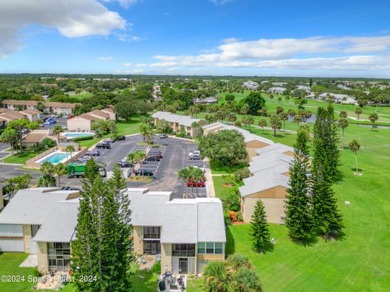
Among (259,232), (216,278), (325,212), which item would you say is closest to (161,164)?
(259,232)

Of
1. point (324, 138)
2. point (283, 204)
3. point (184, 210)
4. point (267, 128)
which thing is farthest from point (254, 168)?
point (267, 128)

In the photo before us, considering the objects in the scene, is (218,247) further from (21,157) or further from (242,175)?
(21,157)

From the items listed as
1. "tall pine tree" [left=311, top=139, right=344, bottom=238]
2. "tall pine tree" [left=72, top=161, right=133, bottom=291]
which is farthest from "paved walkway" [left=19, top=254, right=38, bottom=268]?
"tall pine tree" [left=311, top=139, right=344, bottom=238]

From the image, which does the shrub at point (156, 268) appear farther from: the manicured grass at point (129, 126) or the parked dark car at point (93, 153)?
the manicured grass at point (129, 126)

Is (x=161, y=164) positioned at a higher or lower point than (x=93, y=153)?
lower

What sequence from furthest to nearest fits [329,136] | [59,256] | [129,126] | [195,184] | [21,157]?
[129,126], [21,157], [329,136], [195,184], [59,256]

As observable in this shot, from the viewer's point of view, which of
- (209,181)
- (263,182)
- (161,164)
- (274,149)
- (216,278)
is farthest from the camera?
(161,164)

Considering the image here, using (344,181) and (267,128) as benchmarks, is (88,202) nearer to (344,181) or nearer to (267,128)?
(344,181)
